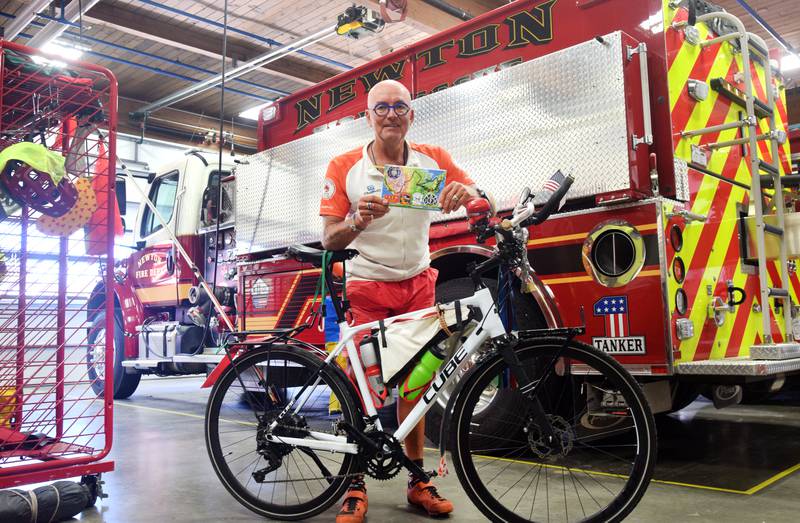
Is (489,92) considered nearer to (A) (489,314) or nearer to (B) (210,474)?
(A) (489,314)

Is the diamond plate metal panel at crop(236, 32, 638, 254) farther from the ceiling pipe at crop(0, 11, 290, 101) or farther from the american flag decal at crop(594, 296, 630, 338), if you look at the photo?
the ceiling pipe at crop(0, 11, 290, 101)

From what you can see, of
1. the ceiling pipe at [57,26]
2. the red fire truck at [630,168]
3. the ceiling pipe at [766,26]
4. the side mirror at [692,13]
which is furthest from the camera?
the ceiling pipe at [766,26]

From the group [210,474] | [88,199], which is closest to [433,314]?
[88,199]

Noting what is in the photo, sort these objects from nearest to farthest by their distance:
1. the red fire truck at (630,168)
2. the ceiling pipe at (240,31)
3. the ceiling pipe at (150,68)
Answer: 1. the red fire truck at (630,168)
2. the ceiling pipe at (240,31)
3. the ceiling pipe at (150,68)

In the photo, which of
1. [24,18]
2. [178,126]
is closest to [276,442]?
[24,18]

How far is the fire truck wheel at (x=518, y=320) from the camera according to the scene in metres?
2.66

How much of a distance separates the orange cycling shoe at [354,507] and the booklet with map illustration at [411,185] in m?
1.14

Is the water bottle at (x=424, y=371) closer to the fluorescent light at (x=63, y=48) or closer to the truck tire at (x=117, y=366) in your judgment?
the truck tire at (x=117, y=366)

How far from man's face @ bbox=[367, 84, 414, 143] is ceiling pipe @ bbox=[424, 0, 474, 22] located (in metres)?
4.93

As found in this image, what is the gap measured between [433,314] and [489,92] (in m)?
1.82

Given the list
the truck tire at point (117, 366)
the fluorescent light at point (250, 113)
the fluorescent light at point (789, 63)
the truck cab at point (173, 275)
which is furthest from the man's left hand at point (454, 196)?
the fluorescent light at point (250, 113)

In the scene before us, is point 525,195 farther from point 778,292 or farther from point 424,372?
point 778,292

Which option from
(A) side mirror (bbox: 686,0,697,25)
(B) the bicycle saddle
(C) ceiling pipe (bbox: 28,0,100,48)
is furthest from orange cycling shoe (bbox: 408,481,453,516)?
(C) ceiling pipe (bbox: 28,0,100,48)

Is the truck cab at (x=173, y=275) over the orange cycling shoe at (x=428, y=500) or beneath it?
over
